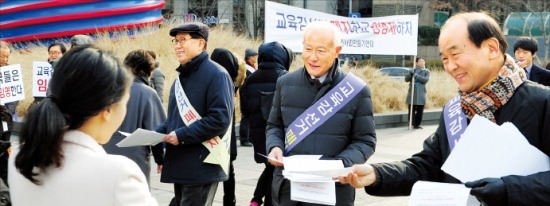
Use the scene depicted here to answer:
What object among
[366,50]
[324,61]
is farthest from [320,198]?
[366,50]

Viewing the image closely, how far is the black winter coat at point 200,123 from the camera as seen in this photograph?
15.7 ft

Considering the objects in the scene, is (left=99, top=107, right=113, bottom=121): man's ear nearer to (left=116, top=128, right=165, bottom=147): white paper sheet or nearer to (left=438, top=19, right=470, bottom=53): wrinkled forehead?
(left=438, top=19, right=470, bottom=53): wrinkled forehead

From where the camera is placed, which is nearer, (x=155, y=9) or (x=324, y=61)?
(x=324, y=61)

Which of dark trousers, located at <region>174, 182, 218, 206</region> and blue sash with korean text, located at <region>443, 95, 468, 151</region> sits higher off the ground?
blue sash with korean text, located at <region>443, 95, 468, 151</region>

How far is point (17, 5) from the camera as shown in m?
16.7

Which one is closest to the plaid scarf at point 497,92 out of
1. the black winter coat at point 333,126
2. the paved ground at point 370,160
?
the black winter coat at point 333,126

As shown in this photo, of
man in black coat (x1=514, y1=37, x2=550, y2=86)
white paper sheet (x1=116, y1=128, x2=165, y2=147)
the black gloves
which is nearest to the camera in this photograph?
the black gloves

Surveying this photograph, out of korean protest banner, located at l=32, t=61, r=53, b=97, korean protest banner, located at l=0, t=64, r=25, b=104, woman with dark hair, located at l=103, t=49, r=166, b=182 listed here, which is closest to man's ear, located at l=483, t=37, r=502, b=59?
woman with dark hair, located at l=103, t=49, r=166, b=182

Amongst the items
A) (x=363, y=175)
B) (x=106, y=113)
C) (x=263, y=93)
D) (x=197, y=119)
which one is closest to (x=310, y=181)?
(x=363, y=175)

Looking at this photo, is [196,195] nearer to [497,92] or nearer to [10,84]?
[497,92]

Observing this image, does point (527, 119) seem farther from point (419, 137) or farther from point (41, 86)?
point (419, 137)

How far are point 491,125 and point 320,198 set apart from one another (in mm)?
1587

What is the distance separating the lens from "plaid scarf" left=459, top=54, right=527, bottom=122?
8.48ft

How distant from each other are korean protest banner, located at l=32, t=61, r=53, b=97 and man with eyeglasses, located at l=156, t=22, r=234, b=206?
12.5ft
